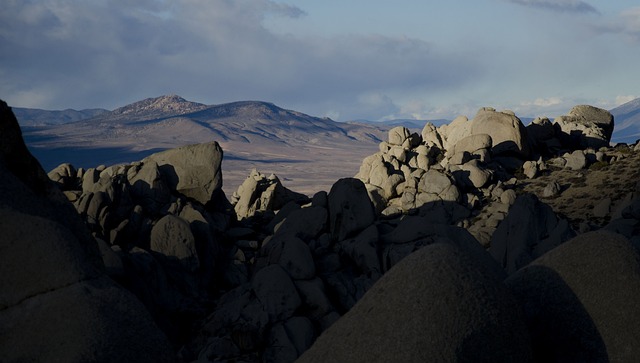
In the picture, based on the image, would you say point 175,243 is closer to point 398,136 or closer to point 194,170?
point 194,170

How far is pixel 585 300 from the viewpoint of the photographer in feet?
37.4

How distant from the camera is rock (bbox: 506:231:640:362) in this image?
11.1 meters

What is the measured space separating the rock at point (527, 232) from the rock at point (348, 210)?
6756 millimetres

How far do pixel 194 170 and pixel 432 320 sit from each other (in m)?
33.2

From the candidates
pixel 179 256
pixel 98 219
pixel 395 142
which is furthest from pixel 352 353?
pixel 395 142

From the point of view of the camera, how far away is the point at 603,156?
192 ft

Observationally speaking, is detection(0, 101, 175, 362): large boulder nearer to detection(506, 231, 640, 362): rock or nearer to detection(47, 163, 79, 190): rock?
detection(506, 231, 640, 362): rock

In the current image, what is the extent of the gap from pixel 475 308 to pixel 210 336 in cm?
1986

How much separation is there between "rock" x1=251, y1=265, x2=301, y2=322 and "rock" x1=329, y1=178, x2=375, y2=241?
6134mm

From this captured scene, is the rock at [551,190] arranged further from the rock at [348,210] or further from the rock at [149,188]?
the rock at [149,188]

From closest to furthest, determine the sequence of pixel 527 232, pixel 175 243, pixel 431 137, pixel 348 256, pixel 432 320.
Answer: pixel 432 320, pixel 348 256, pixel 527 232, pixel 175 243, pixel 431 137

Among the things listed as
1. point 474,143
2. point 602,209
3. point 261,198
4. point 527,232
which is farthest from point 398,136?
point 527,232

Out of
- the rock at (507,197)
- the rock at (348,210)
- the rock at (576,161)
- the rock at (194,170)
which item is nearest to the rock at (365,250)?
the rock at (348,210)

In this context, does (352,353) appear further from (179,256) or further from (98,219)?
(98,219)
